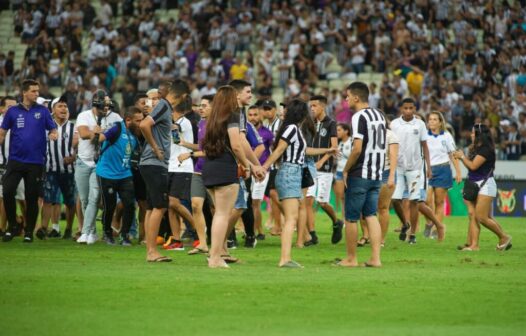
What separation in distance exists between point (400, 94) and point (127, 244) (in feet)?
58.0

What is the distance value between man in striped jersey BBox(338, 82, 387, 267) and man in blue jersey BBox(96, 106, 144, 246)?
4.86m

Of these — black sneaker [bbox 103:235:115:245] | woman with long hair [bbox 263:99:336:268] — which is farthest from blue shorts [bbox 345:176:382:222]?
black sneaker [bbox 103:235:115:245]

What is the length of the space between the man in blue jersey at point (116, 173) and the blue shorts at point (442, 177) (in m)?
6.58

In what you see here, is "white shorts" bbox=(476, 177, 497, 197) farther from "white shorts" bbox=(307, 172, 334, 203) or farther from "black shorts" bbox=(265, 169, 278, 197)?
"black shorts" bbox=(265, 169, 278, 197)

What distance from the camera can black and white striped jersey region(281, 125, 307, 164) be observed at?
553 inches

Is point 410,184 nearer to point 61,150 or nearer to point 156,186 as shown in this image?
point 61,150

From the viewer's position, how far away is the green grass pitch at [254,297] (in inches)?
370

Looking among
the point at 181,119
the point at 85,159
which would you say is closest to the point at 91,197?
the point at 85,159

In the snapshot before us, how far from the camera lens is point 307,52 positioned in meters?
36.9

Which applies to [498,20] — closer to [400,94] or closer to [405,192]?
[400,94]

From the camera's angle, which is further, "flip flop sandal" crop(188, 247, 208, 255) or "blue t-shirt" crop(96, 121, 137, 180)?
"blue t-shirt" crop(96, 121, 137, 180)

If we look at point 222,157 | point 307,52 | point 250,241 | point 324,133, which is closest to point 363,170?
point 222,157

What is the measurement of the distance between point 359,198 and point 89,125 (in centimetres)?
582

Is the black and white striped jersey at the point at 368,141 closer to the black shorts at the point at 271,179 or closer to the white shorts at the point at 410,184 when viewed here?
the white shorts at the point at 410,184
